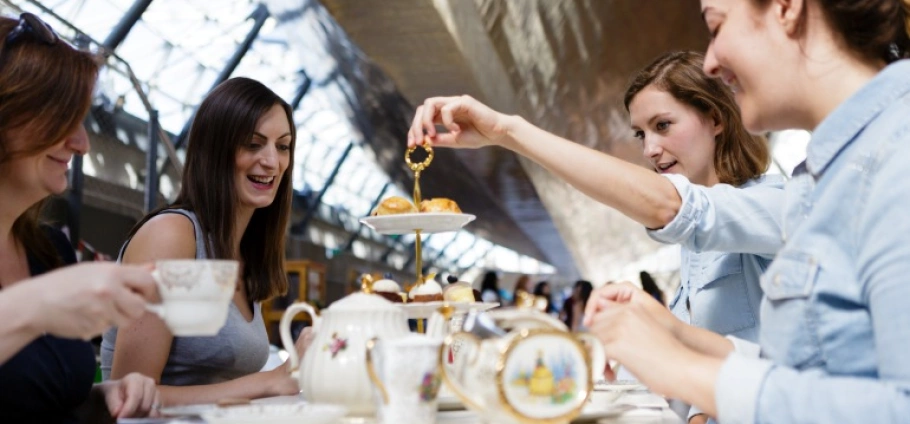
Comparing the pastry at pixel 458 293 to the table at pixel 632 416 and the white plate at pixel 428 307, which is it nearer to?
the white plate at pixel 428 307

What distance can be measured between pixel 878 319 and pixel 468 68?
6001 mm

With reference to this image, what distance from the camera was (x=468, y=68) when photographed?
6.86 meters

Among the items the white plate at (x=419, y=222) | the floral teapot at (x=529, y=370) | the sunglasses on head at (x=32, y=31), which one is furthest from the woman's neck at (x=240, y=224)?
the floral teapot at (x=529, y=370)

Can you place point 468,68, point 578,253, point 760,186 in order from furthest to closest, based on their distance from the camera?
point 578,253 < point 468,68 < point 760,186

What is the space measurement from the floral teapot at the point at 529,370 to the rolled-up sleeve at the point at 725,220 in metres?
0.72

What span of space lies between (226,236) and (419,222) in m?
0.91

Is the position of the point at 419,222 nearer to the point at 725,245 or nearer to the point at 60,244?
the point at 725,245

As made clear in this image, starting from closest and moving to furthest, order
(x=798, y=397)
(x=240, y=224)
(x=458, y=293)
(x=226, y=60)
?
(x=798, y=397) < (x=458, y=293) < (x=240, y=224) < (x=226, y=60)

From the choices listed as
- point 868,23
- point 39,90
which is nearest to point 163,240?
point 39,90

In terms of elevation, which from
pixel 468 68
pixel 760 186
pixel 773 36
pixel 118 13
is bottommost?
pixel 760 186

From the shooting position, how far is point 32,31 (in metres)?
1.63

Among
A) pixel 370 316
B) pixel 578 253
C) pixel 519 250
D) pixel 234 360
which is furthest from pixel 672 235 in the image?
pixel 519 250

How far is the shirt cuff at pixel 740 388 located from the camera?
108 centimetres

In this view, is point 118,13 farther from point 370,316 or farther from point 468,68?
point 370,316
